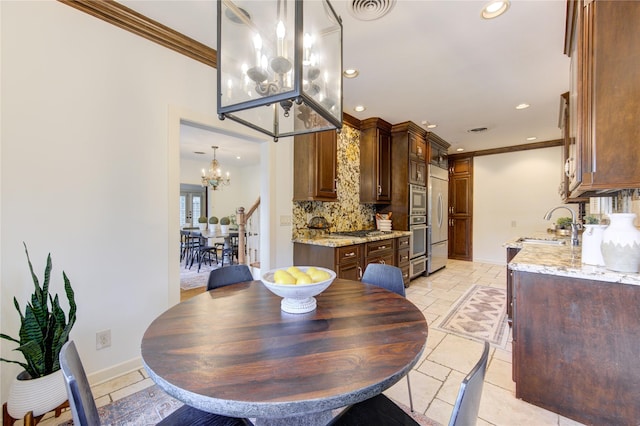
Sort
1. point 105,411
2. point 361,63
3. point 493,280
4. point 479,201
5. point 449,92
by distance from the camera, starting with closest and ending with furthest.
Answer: point 105,411, point 361,63, point 449,92, point 493,280, point 479,201

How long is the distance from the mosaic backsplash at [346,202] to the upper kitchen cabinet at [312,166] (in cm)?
34

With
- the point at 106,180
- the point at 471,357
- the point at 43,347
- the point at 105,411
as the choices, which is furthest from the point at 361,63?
the point at 105,411

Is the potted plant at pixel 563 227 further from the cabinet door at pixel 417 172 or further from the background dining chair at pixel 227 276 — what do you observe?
the background dining chair at pixel 227 276

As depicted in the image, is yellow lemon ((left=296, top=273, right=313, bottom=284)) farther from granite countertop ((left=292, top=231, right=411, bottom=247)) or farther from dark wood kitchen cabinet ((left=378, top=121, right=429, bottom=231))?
dark wood kitchen cabinet ((left=378, top=121, right=429, bottom=231))

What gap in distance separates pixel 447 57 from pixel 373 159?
1868 millimetres

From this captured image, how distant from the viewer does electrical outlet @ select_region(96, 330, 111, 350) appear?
1.86 m

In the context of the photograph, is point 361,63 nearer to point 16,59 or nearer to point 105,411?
point 16,59

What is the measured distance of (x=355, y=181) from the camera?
166 inches

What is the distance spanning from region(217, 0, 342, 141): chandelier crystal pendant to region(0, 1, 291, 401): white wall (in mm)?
1159

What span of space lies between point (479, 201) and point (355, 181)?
3764 millimetres

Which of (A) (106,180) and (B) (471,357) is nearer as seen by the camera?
(A) (106,180)

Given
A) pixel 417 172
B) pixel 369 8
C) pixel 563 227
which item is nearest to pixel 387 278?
pixel 369 8

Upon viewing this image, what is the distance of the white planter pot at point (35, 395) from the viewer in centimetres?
135

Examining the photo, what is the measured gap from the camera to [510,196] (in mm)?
5871
